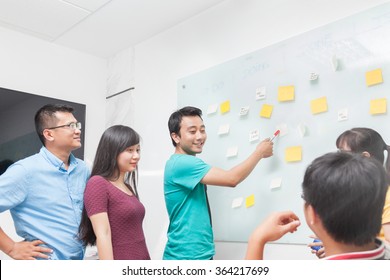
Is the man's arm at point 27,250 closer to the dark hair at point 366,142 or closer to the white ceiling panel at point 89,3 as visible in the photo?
the dark hair at point 366,142

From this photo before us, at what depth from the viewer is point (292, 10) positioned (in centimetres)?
213

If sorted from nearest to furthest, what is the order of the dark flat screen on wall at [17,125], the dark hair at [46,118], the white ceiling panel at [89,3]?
1. the dark hair at [46,118]
2. the white ceiling panel at [89,3]
3. the dark flat screen on wall at [17,125]

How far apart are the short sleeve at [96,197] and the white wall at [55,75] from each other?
1.36 meters

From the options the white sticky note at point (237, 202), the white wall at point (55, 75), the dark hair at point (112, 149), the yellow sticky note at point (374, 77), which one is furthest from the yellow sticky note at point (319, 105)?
the white wall at point (55, 75)

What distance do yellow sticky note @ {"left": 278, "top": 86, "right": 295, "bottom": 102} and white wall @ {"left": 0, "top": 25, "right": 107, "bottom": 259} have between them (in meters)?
1.75

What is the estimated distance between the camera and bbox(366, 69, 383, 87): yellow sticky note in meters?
1.73

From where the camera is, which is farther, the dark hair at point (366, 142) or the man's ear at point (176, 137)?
the man's ear at point (176, 137)

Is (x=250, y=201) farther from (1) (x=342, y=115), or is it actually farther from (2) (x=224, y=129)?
(1) (x=342, y=115)

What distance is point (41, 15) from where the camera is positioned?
8.75 ft

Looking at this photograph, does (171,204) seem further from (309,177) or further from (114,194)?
(309,177)

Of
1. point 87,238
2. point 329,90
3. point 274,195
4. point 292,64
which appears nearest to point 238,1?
point 292,64

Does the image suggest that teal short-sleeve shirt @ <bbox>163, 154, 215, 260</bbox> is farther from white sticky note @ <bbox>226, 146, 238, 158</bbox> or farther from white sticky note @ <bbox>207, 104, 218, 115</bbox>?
white sticky note @ <bbox>207, 104, 218, 115</bbox>

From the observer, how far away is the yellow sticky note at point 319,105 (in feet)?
6.28

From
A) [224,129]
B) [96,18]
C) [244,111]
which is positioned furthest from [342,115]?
[96,18]
